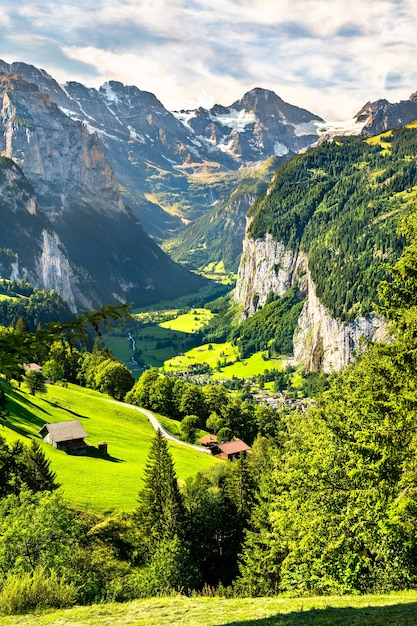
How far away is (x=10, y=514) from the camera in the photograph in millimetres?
34969

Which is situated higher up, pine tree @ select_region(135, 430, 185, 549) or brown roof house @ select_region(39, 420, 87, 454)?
brown roof house @ select_region(39, 420, 87, 454)

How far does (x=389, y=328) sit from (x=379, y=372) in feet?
6.82

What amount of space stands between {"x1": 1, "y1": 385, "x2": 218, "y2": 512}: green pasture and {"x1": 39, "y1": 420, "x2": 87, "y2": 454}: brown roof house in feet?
3.75

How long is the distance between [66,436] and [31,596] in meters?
42.5

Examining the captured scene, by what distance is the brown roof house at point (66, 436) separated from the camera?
6425cm

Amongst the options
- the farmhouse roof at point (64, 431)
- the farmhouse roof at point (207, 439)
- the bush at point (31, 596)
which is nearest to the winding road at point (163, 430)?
the farmhouse roof at point (207, 439)

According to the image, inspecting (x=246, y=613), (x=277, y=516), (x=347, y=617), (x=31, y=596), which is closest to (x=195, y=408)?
(x=277, y=516)

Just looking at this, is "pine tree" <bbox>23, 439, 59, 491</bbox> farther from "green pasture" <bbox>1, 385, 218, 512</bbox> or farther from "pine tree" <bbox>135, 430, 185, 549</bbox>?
"pine tree" <bbox>135, 430, 185, 549</bbox>

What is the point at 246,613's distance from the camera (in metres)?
20.0

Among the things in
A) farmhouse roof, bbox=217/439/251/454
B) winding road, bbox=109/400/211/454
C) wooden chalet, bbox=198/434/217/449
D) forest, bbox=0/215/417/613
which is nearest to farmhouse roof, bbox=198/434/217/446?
wooden chalet, bbox=198/434/217/449

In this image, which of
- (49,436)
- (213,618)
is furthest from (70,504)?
(213,618)

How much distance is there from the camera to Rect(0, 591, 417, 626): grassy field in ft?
58.0

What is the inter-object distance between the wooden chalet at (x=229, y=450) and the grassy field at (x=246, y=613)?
63.0 metres

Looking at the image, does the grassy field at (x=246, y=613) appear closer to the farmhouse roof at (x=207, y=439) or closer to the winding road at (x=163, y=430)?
the winding road at (x=163, y=430)
